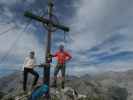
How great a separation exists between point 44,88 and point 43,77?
1.03 metres

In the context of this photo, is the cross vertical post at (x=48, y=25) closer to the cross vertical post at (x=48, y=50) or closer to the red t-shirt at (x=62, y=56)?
the cross vertical post at (x=48, y=50)

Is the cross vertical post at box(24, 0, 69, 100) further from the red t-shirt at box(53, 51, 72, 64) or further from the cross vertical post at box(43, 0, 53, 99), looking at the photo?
the red t-shirt at box(53, 51, 72, 64)

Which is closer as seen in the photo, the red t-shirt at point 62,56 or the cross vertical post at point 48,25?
the cross vertical post at point 48,25

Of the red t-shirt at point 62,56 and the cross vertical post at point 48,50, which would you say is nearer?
the cross vertical post at point 48,50

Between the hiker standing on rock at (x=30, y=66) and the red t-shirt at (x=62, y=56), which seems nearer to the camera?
the hiker standing on rock at (x=30, y=66)

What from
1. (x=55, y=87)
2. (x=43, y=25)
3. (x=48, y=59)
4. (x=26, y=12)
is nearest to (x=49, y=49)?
(x=48, y=59)

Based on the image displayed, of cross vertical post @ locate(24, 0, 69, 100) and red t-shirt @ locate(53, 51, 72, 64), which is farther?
red t-shirt @ locate(53, 51, 72, 64)

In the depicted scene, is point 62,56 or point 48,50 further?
point 62,56

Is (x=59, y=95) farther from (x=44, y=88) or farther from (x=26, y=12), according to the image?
(x=26, y=12)

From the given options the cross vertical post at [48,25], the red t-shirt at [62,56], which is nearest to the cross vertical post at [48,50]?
the cross vertical post at [48,25]

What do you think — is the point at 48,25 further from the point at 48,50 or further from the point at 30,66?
the point at 30,66

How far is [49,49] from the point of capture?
51.9 feet

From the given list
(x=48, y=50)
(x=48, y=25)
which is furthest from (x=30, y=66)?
(x=48, y=25)

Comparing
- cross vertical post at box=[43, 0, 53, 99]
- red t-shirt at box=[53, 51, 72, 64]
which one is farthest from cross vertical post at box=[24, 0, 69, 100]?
red t-shirt at box=[53, 51, 72, 64]
